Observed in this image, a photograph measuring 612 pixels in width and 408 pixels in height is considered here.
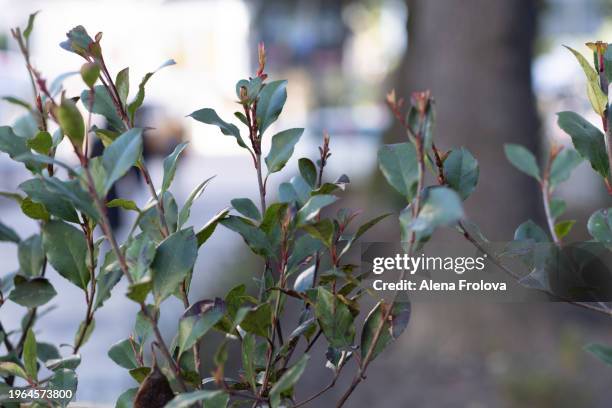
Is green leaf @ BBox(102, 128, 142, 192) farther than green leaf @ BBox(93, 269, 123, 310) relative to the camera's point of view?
No

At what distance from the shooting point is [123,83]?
985 mm

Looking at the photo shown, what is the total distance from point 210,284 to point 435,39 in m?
1.92

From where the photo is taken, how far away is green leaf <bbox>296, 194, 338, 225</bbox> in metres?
0.80

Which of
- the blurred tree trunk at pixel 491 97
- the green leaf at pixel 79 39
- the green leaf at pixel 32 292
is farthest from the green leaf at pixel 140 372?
the blurred tree trunk at pixel 491 97

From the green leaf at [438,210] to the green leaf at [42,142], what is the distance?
42 centimetres

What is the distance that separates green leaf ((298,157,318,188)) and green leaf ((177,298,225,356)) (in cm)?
19

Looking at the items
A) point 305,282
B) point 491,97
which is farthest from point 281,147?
point 491,97

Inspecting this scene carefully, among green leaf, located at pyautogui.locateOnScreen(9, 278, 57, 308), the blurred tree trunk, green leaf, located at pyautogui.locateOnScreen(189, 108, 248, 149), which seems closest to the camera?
green leaf, located at pyautogui.locateOnScreen(189, 108, 248, 149)

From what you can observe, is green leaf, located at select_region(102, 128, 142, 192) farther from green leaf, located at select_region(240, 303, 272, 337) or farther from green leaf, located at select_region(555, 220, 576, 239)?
green leaf, located at select_region(555, 220, 576, 239)

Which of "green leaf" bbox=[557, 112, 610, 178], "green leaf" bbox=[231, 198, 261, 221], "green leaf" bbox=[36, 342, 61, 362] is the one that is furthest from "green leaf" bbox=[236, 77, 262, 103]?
"green leaf" bbox=[36, 342, 61, 362]

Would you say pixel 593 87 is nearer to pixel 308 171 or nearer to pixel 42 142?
pixel 308 171

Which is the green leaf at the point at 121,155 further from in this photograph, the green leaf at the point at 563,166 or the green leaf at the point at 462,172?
the green leaf at the point at 563,166

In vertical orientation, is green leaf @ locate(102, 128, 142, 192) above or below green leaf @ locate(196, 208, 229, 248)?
above

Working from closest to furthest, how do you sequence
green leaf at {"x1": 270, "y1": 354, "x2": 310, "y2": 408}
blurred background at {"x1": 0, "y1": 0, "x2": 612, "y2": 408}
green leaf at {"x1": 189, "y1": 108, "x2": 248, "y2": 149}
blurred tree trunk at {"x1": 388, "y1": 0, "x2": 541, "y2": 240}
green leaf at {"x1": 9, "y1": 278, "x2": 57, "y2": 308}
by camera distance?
green leaf at {"x1": 270, "y1": 354, "x2": 310, "y2": 408} < green leaf at {"x1": 189, "y1": 108, "x2": 248, "y2": 149} < green leaf at {"x1": 9, "y1": 278, "x2": 57, "y2": 308} < blurred background at {"x1": 0, "y1": 0, "x2": 612, "y2": 408} < blurred tree trunk at {"x1": 388, "y1": 0, "x2": 541, "y2": 240}
